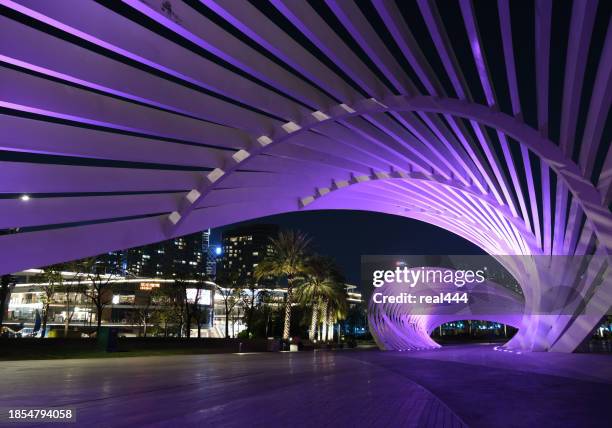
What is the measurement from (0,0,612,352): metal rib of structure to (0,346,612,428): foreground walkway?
11.0ft

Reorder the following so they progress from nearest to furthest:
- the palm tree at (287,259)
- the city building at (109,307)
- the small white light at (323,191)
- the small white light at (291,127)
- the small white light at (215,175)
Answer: the small white light at (291,127)
the small white light at (215,175)
the small white light at (323,191)
the palm tree at (287,259)
the city building at (109,307)

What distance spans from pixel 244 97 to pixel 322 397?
→ 574cm

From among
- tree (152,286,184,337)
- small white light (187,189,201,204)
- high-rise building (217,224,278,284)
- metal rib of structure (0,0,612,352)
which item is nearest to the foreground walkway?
metal rib of structure (0,0,612,352)

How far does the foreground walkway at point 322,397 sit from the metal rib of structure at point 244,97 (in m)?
3.35

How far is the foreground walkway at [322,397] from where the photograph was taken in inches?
279

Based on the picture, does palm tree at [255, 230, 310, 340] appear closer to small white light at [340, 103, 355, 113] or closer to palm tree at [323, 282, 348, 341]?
palm tree at [323, 282, 348, 341]

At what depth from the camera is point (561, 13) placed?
1030cm

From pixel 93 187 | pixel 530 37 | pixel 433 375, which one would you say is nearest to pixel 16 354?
pixel 93 187

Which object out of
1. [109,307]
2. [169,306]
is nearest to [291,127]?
[169,306]

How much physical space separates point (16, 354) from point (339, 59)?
22939 millimetres

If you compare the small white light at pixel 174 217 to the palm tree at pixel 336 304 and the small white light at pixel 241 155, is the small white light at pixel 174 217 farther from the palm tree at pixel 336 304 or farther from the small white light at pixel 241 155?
the palm tree at pixel 336 304

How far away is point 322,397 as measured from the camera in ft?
30.2

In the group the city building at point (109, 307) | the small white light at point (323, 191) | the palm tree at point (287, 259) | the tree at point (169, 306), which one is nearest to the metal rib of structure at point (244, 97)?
the small white light at point (323, 191)

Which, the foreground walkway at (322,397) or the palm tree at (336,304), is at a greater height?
the palm tree at (336,304)
